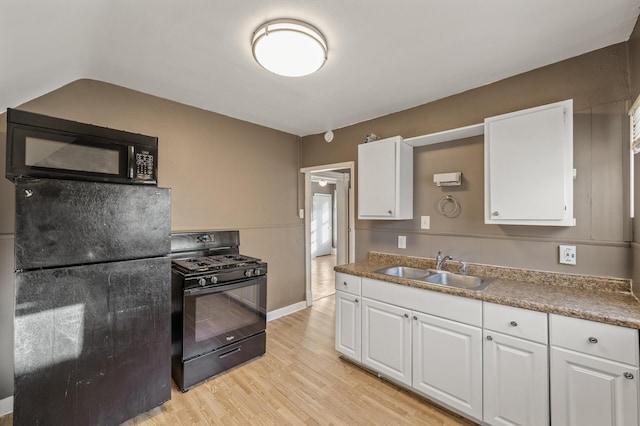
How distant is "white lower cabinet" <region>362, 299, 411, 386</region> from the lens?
2016mm

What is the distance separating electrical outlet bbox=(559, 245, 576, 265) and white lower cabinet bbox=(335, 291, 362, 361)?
1496 mm

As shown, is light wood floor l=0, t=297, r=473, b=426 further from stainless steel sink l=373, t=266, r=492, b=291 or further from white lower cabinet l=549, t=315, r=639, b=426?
stainless steel sink l=373, t=266, r=492, b=291

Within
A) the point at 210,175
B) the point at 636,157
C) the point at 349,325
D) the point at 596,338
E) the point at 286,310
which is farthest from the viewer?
the point at 286,310

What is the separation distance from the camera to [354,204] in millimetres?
3338

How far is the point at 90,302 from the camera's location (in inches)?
61.6

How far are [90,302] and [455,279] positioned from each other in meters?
2.60

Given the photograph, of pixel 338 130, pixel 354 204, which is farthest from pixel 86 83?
pixel 354 204

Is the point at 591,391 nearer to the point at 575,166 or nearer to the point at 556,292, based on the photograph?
the point at 556,292

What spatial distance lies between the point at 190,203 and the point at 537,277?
3053mm

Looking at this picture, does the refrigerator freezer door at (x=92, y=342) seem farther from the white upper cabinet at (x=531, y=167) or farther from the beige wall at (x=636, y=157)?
the beige wall at (x=636, y=157)

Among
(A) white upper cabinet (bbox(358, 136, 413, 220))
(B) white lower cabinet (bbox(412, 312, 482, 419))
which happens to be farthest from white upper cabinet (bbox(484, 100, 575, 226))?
(B) white lower cabinet (bbox(412, 312, 482, 419))

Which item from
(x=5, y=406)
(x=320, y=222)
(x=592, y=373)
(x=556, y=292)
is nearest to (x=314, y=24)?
(x=556, y=292)

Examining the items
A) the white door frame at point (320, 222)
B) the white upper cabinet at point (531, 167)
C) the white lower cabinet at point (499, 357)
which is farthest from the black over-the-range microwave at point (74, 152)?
the white door frame at point (320, 222)

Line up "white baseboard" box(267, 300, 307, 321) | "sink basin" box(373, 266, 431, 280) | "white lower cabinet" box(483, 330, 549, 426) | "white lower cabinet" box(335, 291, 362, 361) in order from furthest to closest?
"white baseboard" box(267, 300, 307, 321) < "sink basin" box(373, 266, 431, 280) < "white lower cabinet" box(335, 291, 362, 361) < "white lower cabinet" box(483, 330, 549, 426)
